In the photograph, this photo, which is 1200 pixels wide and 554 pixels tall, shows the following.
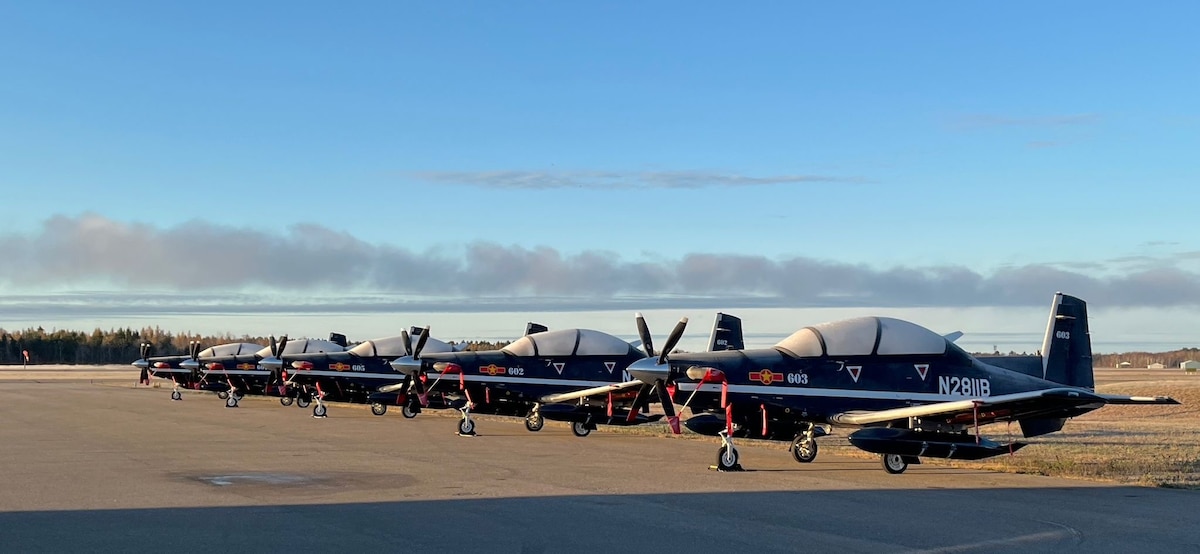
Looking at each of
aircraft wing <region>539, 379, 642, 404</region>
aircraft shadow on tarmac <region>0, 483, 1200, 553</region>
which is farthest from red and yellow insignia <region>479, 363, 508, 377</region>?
aircraft shadow on tarmac <region>0, 483, 1200, 553</region>

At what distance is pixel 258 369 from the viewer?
38.4m

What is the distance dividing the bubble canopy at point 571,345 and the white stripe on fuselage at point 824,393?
9.24m

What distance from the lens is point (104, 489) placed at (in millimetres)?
11992

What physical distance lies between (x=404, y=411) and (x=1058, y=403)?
18.8 meters

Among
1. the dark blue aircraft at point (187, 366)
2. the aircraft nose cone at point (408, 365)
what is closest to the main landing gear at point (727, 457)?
the aircraft nose cone at point (408, 365)

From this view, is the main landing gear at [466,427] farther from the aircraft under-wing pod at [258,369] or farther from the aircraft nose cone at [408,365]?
the aircraft under-wing pod at [258,369]

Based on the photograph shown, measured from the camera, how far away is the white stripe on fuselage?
1491 cm

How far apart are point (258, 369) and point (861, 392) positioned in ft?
91.4

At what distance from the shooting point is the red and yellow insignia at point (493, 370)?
78.5 feet

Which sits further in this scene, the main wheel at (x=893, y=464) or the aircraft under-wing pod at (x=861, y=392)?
the main wheel at (x=893, y=464)

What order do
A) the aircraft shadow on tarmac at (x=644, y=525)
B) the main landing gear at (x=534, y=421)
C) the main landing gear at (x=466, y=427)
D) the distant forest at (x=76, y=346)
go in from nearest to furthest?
the aircraft shadow on tarmac at (x=644, y=525) < the main landing gear at (x=466, y=427) < the main landing gear at (x=534, y=421) < the distant forest at (x=76, y=346)

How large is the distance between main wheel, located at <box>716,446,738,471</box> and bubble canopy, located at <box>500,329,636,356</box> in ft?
31.1

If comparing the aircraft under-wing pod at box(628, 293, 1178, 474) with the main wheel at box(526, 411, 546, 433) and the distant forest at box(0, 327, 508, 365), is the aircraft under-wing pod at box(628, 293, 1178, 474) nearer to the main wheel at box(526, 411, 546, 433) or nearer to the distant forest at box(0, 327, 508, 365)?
the main wheel at box(526, 411, 546, 433)

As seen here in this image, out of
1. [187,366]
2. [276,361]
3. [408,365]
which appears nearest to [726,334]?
[408,365]
